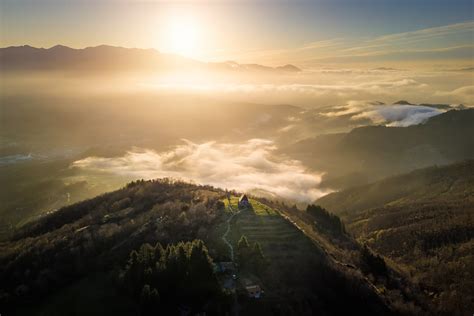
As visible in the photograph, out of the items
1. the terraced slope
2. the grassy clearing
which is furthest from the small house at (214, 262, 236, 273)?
the grassy clearing

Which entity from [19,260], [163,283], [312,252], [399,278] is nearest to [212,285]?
[163,283]

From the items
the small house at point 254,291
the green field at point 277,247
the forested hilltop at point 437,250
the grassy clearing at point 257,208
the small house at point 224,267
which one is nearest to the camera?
the small house at point 254,291

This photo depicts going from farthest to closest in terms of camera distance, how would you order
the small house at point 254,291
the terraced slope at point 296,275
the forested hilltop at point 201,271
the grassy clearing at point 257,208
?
the grassy clearing at point 257,208, the terraced slope at point 296,275, the forested hilltop at point 201,271, the small house at point 254,291

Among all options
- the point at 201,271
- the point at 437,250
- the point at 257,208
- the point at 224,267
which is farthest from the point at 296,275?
the point at 437,250

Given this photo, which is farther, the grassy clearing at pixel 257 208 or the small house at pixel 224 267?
the grassy clearing at pixel 257 208

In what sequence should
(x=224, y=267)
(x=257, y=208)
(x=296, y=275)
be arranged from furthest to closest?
(x=257, y=208) → (x=224, y=267) → (x=296, y=275)

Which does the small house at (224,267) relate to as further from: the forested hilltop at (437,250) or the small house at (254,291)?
the forested hilltop at (437,250)

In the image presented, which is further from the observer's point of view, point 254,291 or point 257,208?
point 257,208

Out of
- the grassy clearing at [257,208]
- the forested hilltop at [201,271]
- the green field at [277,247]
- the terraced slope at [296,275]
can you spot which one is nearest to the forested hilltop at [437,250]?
the forested hilltop at [201,271]

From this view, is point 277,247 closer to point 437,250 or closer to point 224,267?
point 224,267
